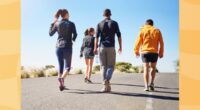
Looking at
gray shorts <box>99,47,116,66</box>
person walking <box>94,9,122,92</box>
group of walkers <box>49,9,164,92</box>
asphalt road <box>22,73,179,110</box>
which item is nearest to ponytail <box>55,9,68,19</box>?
group of walkers <box>49,9,164,92</box>

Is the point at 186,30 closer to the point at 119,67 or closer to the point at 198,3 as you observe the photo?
the point at 198,3

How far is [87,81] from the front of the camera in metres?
8.76

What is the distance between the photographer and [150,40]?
275 inches

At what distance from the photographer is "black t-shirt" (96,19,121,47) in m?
6.82

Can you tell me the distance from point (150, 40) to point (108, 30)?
0.64 m

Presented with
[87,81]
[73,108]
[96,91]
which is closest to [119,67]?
[87,81]

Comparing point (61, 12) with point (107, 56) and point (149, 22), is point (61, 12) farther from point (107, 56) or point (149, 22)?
point (149, 22)

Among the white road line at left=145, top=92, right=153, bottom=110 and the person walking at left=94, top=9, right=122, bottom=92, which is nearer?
the white road line at left=145, top=92, right=153, bottom=110

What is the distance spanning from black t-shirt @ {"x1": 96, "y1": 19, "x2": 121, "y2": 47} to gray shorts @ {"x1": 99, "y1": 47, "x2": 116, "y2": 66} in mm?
71

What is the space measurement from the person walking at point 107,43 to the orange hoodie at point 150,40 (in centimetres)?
37

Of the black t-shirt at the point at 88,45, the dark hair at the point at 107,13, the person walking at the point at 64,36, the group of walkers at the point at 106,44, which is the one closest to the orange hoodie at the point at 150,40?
the group of walkers at the point at 106,44

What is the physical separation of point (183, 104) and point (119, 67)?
31.3 feet

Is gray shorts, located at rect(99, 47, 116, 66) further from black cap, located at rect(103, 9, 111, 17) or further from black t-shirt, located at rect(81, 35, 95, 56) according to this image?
black t-shirt, located at rect(81, 35, 95, 56)

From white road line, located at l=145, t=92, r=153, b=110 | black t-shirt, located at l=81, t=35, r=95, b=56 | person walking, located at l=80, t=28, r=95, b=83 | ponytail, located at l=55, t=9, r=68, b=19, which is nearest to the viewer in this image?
white road line, located at l=145, t=92, r=153, b=110
